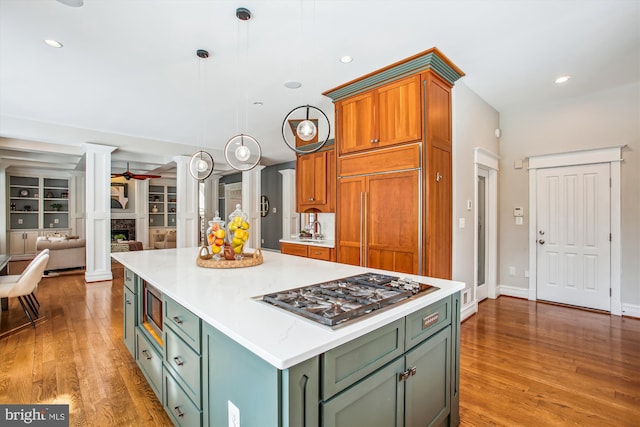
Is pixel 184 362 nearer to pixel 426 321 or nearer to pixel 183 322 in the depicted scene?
pixel 183 322

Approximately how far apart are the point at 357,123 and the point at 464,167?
1.35 metres

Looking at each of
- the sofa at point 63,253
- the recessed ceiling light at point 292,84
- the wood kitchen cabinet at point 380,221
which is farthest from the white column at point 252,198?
the wood kitchen cabinet at point 380,221

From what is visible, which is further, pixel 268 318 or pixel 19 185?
pixel 19 185

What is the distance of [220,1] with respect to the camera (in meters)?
2.18

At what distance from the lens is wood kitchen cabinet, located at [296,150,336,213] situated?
463 cm

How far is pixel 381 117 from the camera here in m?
3.20

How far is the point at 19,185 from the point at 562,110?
493 inches

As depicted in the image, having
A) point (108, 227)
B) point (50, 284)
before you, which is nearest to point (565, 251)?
point (108, 227)

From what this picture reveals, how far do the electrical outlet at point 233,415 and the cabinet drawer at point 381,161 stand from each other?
95.7 inches

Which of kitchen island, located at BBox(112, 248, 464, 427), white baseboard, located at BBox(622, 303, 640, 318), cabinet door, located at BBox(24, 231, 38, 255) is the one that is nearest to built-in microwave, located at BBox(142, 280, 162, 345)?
kitchen island, located at BBox(112, 248, 464, 427)

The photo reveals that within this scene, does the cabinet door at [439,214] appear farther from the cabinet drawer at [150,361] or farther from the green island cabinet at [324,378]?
the cabinet drawer at [150,361]

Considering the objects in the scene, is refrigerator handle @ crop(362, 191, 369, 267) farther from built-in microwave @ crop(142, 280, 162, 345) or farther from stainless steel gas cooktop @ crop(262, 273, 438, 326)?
built-in microwave @ crop(142, 280, 162, 345)

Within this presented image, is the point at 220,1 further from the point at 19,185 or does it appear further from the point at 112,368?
the point at 19,185

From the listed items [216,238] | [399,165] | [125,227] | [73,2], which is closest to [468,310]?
[399,165]
